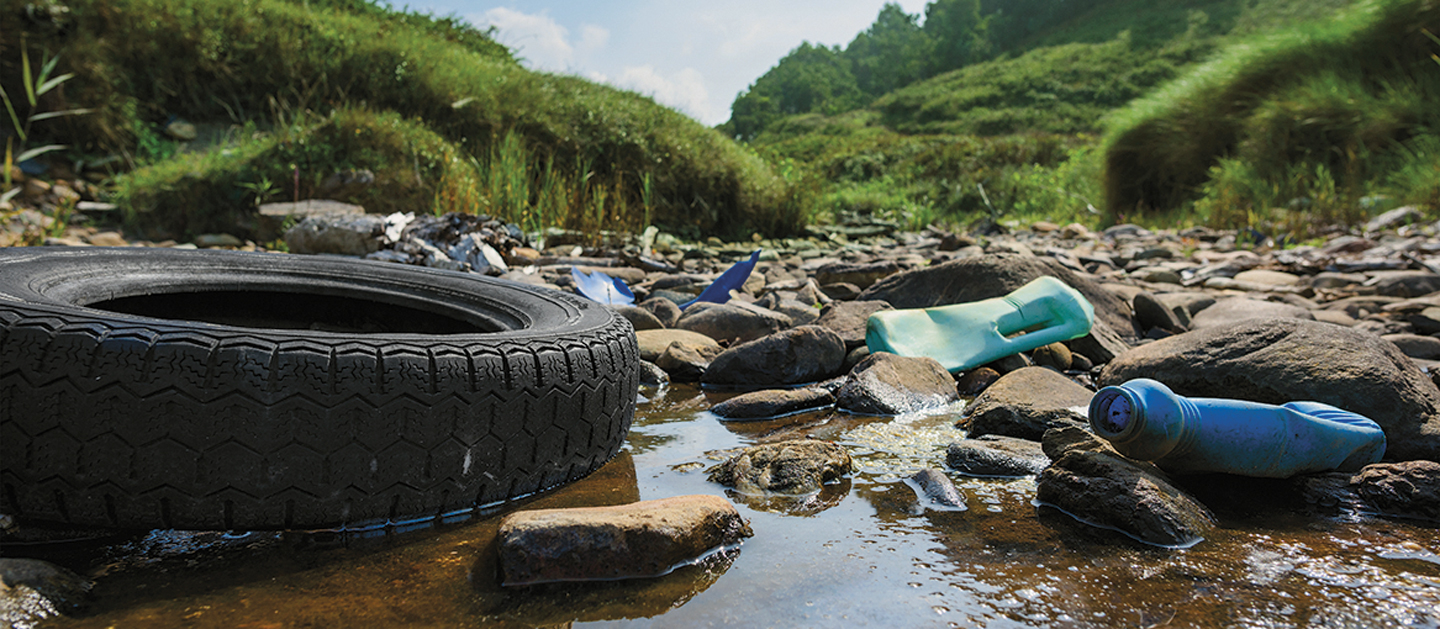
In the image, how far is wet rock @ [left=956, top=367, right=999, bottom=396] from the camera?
2943mm

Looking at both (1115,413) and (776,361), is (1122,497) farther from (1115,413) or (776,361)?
(776,361)

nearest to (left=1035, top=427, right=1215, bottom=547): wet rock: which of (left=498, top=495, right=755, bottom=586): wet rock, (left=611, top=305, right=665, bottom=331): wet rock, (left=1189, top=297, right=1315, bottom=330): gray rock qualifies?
(left=498, top=495, right=755, bottom=586): wet rock

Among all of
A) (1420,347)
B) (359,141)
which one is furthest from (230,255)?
(359,141)

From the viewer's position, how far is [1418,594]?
1.35 metres

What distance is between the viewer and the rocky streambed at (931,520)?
1.27 m

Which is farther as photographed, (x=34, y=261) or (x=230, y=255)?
(x=230, y=255)

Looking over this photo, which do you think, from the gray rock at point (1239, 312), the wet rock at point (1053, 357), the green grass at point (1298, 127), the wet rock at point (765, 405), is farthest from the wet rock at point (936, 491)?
the green grass at point (1298, 127)

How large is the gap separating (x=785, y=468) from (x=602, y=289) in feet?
8.51

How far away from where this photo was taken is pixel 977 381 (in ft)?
9.74

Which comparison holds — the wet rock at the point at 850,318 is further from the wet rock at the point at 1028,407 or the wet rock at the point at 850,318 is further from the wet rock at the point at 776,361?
the wet rock at the point at 1028,407

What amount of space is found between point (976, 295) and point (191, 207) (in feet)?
24.0

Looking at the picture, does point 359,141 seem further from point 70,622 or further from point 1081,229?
point 1081,229

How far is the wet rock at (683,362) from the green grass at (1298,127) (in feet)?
26.5

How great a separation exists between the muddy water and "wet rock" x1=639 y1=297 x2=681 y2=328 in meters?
2.12
